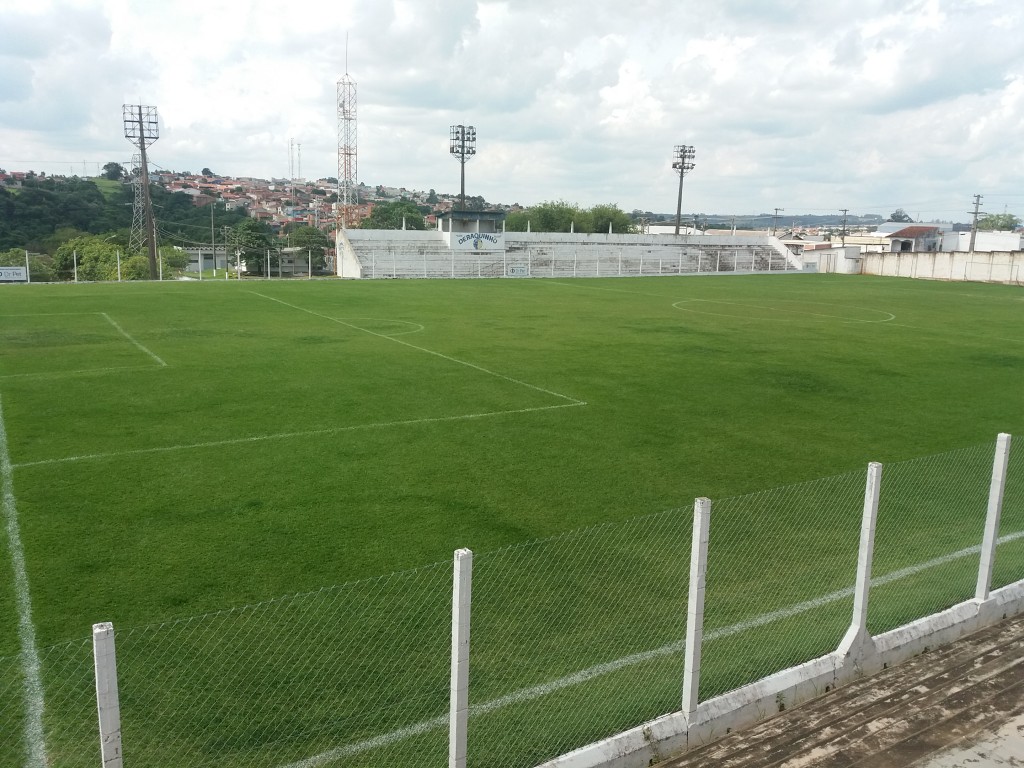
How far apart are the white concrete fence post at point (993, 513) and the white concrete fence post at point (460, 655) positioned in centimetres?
501

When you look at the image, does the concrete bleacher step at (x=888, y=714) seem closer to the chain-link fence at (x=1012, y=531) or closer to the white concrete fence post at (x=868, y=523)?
the white concrete fence post at (x=868, y=523)

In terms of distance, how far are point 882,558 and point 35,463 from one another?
1094cm

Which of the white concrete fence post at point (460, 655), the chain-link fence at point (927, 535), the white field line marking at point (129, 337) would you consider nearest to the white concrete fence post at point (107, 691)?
the white concrete fence post at point (460, 655)

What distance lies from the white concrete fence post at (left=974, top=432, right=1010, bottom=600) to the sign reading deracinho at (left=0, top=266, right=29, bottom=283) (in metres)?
45.1

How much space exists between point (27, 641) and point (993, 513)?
8305 millimetres

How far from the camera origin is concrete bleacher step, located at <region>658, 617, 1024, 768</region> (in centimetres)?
581

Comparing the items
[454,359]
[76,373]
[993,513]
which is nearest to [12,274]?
[76,373]

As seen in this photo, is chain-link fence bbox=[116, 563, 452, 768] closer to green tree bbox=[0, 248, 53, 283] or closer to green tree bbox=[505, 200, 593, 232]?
green tree bbox=[0, 248, 53, 283]

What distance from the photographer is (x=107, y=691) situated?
4137mm

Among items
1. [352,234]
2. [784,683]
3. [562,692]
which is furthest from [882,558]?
[352,234]

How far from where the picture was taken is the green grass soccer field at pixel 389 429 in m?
8.77

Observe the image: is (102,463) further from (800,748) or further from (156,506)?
(800,748)

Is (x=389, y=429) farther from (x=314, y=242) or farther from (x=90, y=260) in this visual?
(x=314, y=242)

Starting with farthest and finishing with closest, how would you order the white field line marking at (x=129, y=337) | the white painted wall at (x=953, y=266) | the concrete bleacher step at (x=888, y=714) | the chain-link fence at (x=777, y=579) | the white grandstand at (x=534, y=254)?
the white grandstand at (x=534, y=254) < the white painted wall at (x=953, y=266) < the white field line marking at (x=129, y=337) < the chain-link fence at (x=777, y=579) < the concrete bleacher step at (x=888, y=714)
